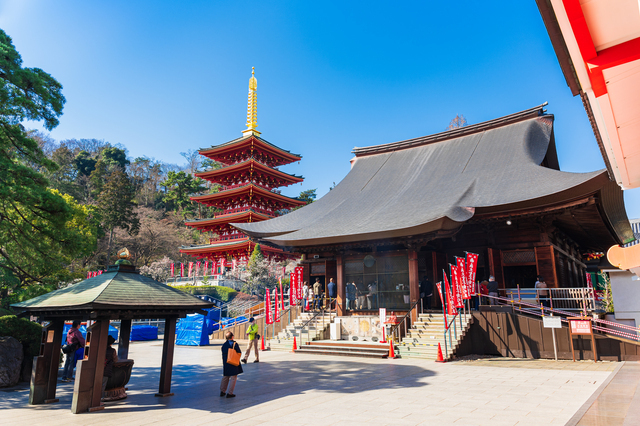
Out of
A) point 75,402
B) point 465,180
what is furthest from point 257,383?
point 465,180

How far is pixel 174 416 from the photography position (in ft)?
20.2

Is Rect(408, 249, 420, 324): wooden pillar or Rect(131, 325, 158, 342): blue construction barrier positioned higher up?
Rect(408, 249, 420, 324): wooden pillar

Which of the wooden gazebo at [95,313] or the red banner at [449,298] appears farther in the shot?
the red banner at [449,298]

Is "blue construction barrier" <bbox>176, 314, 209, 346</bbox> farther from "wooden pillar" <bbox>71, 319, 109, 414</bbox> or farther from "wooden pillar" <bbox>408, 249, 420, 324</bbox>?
"wooden pillar" <bbox>71, 319, 109, 414</bbox>

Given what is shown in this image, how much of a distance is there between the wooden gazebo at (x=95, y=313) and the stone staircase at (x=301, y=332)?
8474 mm

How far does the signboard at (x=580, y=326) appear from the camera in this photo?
11155 millimetres

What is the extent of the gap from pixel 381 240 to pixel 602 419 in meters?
11.0

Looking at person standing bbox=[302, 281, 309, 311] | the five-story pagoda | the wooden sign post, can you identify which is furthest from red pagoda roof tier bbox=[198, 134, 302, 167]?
the wooden sign post

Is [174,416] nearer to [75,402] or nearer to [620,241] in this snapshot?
[75,402]

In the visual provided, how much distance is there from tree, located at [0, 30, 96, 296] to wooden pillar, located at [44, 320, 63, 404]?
280 centimetres

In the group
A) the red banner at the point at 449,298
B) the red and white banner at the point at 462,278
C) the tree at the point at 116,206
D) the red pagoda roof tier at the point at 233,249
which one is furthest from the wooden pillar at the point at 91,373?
the tree at the point at 116,206

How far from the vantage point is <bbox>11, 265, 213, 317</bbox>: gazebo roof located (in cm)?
686

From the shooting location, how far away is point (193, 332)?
19125mm

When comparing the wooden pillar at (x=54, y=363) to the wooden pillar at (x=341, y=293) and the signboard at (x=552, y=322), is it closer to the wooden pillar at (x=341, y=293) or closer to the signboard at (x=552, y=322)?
the wooden pillar at (x=341, y=293)
